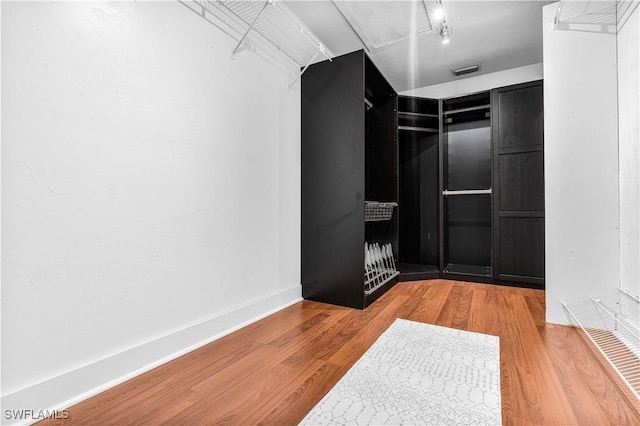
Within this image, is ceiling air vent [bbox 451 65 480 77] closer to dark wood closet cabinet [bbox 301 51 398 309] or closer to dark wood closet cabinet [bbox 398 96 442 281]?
dark wood closet cabinet [bbox 398 96 442 281]

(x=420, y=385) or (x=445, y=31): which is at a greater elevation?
(x=445, y=31)

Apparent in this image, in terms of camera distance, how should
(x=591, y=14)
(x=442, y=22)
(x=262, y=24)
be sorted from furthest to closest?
(x=442, y=22) → (x=262, y=24) → (x=591, y=14)

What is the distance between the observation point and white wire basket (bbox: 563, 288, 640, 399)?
1475mm

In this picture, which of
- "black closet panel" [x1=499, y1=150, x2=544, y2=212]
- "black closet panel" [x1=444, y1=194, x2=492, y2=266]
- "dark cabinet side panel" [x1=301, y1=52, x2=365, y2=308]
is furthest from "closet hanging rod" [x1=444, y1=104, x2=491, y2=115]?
"dark cabinet side panel" [x1=301, y1=52, x2=365, y2=308]

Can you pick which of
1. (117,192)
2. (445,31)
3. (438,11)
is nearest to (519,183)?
(445,31)

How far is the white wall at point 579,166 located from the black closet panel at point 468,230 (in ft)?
4.96

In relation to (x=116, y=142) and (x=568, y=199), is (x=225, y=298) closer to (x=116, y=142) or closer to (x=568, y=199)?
(x=116, y=142)

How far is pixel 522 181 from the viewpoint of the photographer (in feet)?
9.62

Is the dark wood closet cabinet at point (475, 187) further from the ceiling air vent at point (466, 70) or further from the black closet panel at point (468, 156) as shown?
the ceiling air vent at point (466, 70)

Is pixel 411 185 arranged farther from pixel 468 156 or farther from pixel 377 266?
pixel 377 266

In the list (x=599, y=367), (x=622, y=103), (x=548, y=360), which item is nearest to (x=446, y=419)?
(x=548, y=360)

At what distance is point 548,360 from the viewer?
151 centimetres

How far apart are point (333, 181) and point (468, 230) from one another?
213 centimetres

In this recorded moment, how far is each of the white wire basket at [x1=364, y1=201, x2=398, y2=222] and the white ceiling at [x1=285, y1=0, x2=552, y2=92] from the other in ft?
4.89
